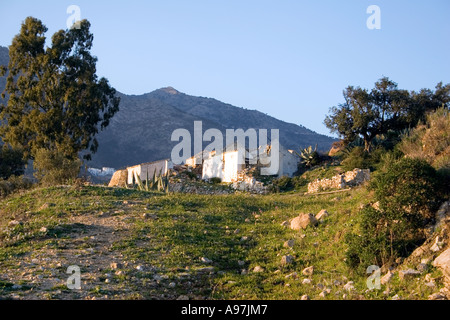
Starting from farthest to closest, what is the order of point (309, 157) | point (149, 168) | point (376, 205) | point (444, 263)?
point (149, 168)
point (309, 157)
point (376, 205)
point (444, 263)

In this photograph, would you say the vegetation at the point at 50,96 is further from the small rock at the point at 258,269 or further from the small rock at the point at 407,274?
the small rock at the point at 407,274

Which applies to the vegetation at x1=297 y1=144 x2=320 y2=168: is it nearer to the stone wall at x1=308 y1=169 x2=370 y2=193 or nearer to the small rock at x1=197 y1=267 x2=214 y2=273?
the stone wall at x1=308 y1=169 x2=370 y2=193

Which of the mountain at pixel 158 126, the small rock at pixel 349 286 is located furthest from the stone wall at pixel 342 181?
the mountain at pixel 158 126

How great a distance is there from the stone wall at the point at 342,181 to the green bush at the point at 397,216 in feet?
46.4

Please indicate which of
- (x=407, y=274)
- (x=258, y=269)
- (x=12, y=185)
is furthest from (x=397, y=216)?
(x=12, y=185)

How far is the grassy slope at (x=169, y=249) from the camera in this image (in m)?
8.85

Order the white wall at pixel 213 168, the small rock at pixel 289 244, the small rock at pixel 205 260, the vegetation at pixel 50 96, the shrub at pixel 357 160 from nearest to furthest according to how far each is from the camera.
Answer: the small rock at pixel 205 260 → the small rock at pixel 289 244 → the shrub at pixel 357 160 → the vegetation at pixel 50 96 → the white wall at pixel 213 168

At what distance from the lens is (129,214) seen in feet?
47.9

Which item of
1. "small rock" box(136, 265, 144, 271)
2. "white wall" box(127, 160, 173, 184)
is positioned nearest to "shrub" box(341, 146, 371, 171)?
"white wall" box(127, 160, 173, 184)

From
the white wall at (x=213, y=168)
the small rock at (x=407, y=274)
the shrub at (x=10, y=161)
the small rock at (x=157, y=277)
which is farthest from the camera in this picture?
the white wall at (x=213, y=168)

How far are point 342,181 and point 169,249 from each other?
15389 mm

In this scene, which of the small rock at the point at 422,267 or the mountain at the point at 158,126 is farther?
the mountain at the point at 158,126

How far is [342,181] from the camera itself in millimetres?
25047

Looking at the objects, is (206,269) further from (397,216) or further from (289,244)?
(397,216)
